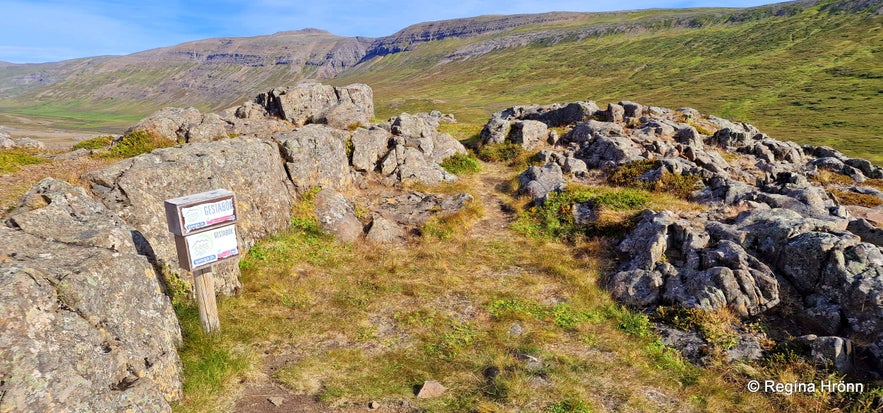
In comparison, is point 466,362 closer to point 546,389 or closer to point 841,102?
point 546,389

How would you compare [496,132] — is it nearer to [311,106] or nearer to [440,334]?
[311,106]

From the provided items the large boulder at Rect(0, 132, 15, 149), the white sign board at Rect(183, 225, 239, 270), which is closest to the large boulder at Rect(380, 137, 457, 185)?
the white sign board at Rect(183, 225, 239, 270)

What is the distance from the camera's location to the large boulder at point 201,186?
460 inches

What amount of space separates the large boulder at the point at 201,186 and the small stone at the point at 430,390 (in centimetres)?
686

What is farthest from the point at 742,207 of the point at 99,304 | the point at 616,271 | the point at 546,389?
the point at 99,304

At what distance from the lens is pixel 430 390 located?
29.0 ft

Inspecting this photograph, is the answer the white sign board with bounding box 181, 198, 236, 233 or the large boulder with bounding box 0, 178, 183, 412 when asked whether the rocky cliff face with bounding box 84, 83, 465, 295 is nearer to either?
the large boulder with bounding box 0, 178, 183, 412

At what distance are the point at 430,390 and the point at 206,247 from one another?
5.81m

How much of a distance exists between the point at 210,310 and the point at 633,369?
33.0ft

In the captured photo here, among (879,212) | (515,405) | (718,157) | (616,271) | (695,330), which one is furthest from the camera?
(718,157)

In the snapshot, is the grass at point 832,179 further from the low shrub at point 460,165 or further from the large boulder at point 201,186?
the large boulder at point 201,186

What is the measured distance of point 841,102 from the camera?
453 ft

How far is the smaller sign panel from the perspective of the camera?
8812 mm

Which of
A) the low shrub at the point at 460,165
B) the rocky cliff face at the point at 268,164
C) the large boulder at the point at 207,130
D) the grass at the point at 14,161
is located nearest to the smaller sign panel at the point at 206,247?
the rocky cliff face at the point at 268,164
